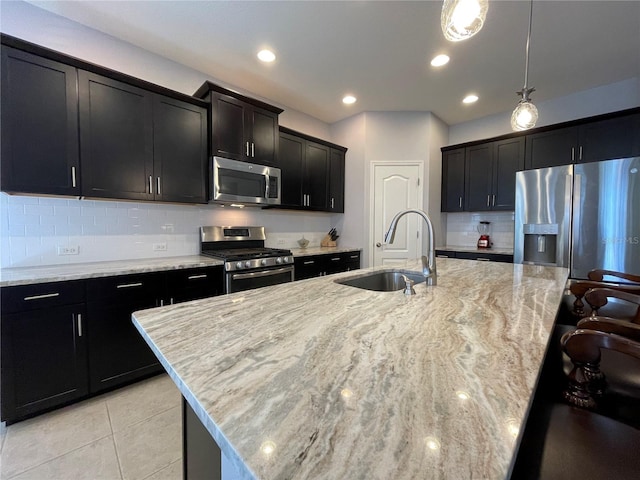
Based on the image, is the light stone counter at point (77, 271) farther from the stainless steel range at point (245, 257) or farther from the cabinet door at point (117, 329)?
the stainless steel range at point (245, 257)

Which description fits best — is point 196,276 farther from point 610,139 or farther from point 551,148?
point 610,139

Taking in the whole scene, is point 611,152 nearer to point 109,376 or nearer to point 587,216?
point 587,216

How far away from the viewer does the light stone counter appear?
5.47 feet

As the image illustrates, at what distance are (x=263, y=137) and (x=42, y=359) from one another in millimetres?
2619

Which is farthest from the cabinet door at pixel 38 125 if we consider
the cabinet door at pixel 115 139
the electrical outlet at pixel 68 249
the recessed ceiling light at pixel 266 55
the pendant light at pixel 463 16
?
→ the pendant light at pixel 463 16

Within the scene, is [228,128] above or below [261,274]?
above

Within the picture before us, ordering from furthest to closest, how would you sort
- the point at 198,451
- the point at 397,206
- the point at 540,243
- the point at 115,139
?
1. the point at 397,206
2. the point at 540,243
3. the point at 115,139
4. the point at 198,451

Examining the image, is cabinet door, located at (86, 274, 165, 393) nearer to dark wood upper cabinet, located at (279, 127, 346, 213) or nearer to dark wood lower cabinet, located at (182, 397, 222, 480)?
dark wood lower cabinet, located at (182, 397, 222, 480)

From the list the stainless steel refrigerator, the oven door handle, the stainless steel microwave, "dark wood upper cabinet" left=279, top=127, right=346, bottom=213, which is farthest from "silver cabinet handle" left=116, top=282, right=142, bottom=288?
the stainless steel refrigerator

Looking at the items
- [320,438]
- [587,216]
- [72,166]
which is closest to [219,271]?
[72,166]

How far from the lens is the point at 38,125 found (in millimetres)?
1862

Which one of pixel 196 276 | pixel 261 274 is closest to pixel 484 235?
Result: pixel 261 274

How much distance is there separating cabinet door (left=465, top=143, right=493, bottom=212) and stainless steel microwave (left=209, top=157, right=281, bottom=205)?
111 inches

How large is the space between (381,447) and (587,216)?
144 inches
